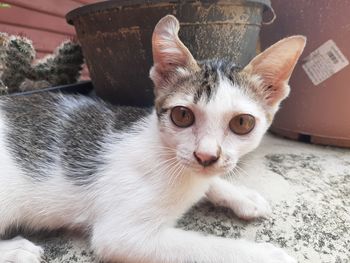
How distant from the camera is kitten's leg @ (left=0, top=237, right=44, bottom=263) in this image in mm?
1135

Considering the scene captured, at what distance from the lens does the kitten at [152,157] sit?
1.05m

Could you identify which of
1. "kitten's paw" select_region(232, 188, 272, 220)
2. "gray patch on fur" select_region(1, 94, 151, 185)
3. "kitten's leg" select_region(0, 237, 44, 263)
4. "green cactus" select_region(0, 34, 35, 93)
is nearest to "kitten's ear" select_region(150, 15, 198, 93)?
"gray patch on fur" select_region(1, 94, 151, 185)

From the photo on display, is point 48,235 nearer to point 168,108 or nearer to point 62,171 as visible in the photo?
point 62,171

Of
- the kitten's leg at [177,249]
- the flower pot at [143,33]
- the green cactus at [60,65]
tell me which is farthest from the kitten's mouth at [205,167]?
the green cactus at [60,65]

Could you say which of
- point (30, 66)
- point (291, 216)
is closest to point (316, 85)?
point (291, 216)

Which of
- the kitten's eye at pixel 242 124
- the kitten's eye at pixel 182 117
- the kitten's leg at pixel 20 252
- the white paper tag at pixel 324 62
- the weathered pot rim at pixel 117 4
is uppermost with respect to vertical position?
the weathered pot rim at pixel 117 4

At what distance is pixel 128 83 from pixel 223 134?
0.81 m

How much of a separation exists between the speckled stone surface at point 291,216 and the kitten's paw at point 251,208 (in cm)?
3

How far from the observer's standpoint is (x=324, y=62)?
1.90 m

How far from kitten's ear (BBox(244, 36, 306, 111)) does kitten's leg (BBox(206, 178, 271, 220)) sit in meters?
0.36

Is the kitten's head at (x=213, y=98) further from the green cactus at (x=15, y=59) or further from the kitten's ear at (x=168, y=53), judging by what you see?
the green cactus at (x=15, y=59)

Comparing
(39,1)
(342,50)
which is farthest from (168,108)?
(39,1)

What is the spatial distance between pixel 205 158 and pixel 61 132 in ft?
2.07

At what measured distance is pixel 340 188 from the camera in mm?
1562
